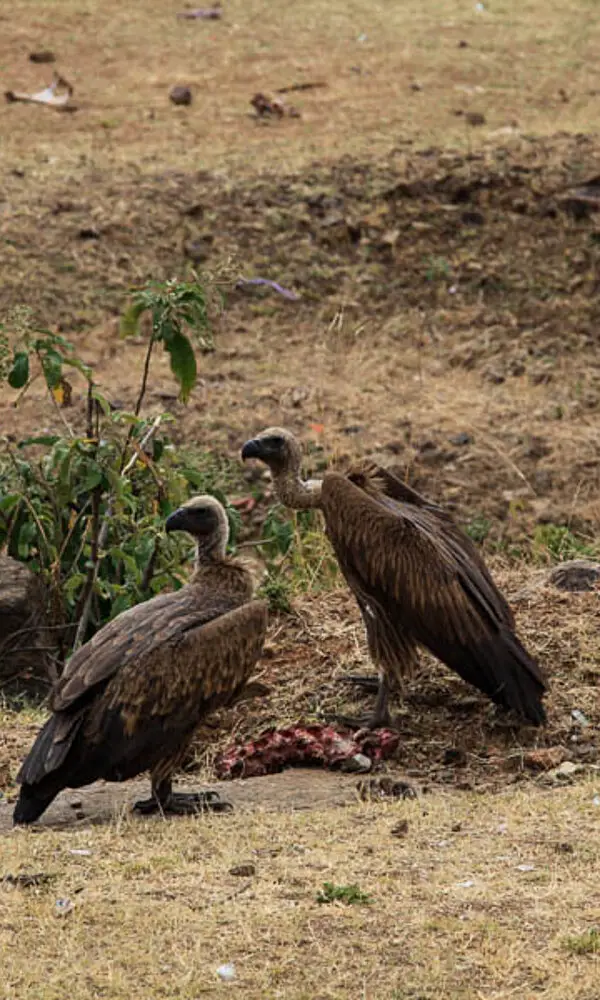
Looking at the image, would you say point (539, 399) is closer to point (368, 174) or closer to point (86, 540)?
point (368, 174)

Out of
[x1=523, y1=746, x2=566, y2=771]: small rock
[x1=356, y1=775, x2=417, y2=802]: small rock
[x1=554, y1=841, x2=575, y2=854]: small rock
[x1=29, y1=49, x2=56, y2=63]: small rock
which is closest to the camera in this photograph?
[x1=554, y1=841, x2=575, y2=854]: small rock

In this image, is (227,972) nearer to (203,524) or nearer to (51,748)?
(51,748)

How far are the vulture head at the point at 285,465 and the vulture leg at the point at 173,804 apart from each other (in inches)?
64.8

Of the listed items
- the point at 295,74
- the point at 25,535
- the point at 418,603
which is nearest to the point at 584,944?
the point at 418,603

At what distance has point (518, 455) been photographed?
11961 millimetres

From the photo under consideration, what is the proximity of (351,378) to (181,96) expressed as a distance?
477 cm

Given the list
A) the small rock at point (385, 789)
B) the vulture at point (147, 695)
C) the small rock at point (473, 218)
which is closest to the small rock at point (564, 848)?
the small rock at point (385, 789)

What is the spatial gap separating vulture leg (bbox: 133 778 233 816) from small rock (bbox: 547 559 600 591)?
279cm

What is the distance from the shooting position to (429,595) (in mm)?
7344

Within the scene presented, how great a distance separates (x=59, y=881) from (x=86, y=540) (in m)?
3.13

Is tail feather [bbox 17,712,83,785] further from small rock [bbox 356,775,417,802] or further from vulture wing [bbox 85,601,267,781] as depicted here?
small rock [bbox 356,775,417,802]

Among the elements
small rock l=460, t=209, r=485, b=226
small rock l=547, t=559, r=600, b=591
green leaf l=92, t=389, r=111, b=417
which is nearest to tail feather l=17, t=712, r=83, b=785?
green leaf l=92, t=389, r=111, b=417

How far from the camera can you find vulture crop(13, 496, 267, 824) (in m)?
6.25

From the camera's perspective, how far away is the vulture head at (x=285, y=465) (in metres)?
7.81
